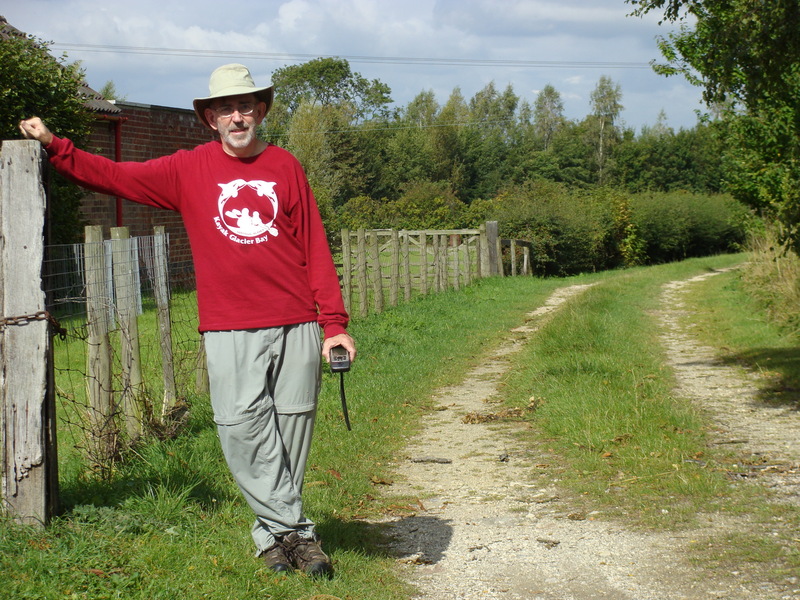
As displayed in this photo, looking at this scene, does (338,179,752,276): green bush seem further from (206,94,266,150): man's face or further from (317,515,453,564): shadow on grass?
(206,94,266,150): man's face

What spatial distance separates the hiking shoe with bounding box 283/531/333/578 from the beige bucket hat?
198 centimetres

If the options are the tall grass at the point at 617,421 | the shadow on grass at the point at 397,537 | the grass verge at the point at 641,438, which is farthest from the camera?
the tall grass at the point at 617,421

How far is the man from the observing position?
13.0ft

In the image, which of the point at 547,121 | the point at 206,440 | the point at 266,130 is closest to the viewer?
the point at 206,440

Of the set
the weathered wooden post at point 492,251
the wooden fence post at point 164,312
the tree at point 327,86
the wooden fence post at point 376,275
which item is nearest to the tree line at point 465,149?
the tree at point 327,86

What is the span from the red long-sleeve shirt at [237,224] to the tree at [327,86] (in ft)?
251

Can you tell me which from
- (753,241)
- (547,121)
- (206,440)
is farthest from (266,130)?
(206,440)

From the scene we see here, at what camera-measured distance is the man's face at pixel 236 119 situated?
395cm

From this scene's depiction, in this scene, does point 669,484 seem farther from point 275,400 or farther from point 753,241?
point 753,241

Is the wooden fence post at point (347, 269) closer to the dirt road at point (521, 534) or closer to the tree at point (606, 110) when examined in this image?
the dirt road at point (521, 534)

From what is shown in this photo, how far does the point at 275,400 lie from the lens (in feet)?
13.3

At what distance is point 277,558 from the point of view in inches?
163

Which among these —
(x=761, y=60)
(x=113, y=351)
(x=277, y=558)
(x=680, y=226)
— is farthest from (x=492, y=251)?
(x=680, y=226)

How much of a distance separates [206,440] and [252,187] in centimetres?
288
